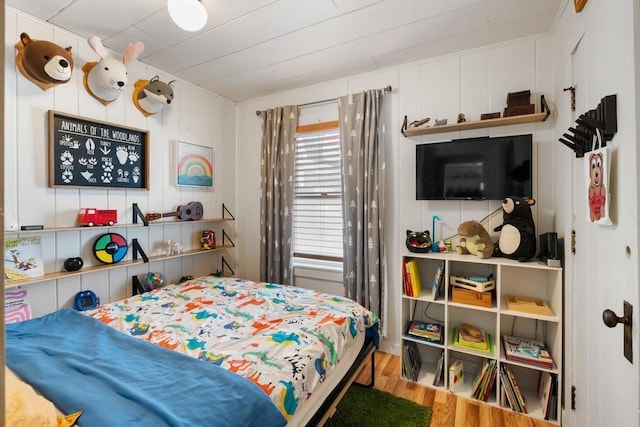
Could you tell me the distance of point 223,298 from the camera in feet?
7.08

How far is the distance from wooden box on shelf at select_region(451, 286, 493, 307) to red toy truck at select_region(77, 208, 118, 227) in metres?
2.64

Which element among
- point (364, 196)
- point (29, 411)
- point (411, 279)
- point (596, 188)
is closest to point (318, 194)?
point (364, 196)

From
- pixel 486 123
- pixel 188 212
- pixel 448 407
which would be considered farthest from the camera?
pixel 188 212

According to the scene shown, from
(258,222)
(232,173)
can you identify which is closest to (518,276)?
(258,222)

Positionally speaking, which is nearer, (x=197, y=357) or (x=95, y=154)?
(x=197, y=357)

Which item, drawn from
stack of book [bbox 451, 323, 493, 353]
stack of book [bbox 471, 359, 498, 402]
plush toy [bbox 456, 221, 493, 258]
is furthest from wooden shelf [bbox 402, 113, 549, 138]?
stack of book [bbox 471, 359, 498, 402]

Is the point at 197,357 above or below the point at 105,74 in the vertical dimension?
below

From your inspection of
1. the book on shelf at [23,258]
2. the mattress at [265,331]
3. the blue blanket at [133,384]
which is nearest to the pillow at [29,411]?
the blue blanket at [133,384]

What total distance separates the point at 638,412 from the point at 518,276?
1498 millimetres

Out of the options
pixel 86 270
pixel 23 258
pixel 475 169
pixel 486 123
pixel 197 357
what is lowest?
pixel 197 357

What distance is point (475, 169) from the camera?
2248mm

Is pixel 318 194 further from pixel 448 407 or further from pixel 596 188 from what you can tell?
pixel 596 188

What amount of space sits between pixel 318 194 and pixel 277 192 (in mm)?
443

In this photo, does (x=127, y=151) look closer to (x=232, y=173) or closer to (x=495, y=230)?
(x=232, y=173)
